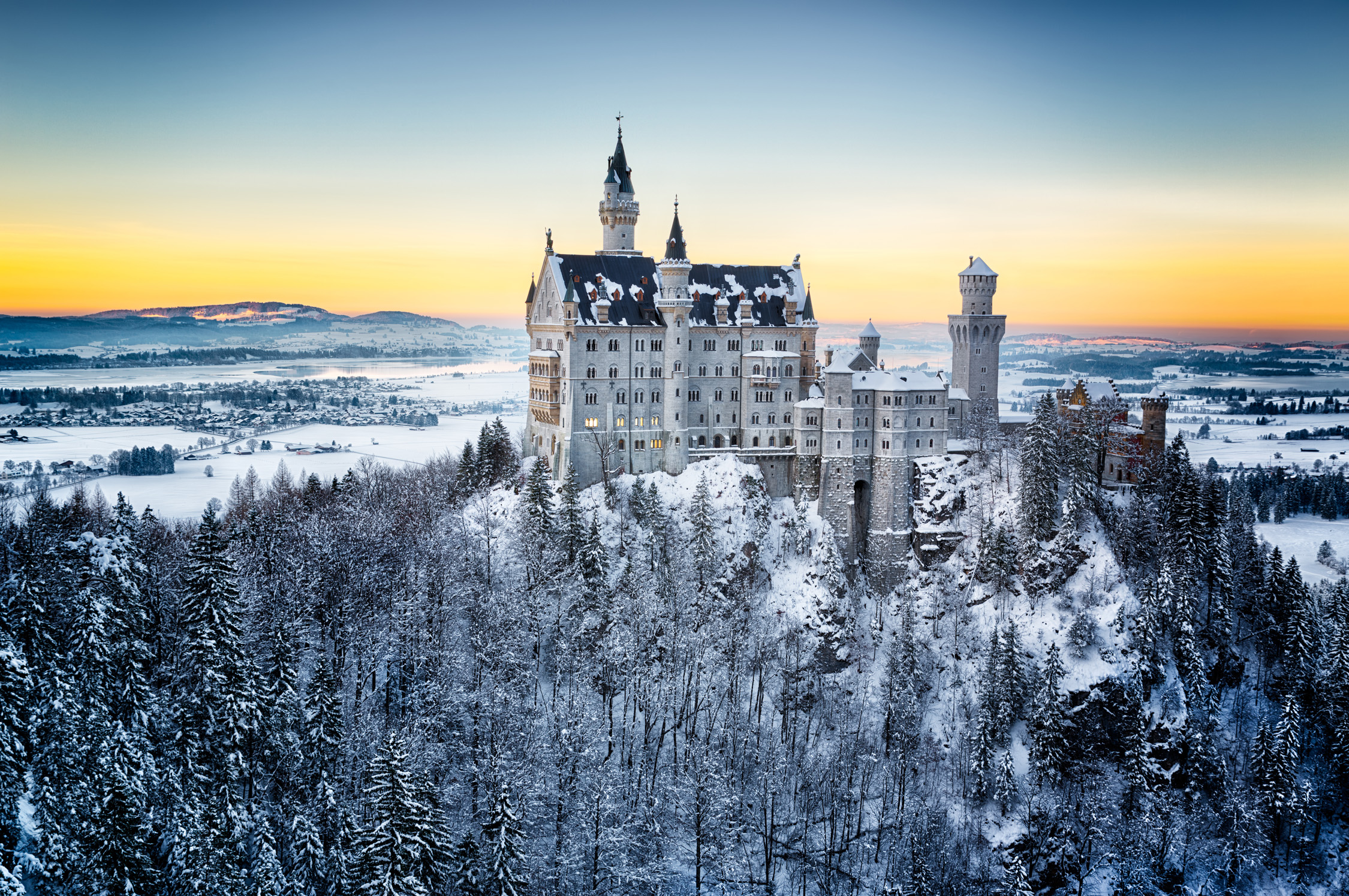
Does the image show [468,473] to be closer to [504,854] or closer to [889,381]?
[889,381]

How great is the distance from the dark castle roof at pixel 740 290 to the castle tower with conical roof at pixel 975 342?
57.8 feet

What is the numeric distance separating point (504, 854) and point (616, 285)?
190ft

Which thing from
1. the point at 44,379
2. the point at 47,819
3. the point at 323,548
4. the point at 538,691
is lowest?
the point at 538,691

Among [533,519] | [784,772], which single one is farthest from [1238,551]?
[533,519]

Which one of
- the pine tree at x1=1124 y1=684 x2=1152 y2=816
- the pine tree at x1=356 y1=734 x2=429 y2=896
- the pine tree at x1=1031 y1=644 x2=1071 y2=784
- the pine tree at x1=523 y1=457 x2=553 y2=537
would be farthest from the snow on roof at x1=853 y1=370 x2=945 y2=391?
the pine tree at x1=356 y1=734 x2=429 y2=896

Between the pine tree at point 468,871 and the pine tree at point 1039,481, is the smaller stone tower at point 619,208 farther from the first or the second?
the pine tree at point 468,871

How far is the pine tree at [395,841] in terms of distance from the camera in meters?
47.0

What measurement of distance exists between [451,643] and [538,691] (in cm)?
750

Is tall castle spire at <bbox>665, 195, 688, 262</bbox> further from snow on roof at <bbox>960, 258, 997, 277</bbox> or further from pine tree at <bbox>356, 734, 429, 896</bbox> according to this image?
pine tree at <bbox>356, 734, 429, 896</bbox>

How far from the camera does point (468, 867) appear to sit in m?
51.9

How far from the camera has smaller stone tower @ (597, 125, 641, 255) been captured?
10200 cm

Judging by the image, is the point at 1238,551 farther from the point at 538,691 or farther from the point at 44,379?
the point at 44,379

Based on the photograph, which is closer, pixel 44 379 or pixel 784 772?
pixel 784 772

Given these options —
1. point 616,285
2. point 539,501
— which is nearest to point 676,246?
point 616,285
